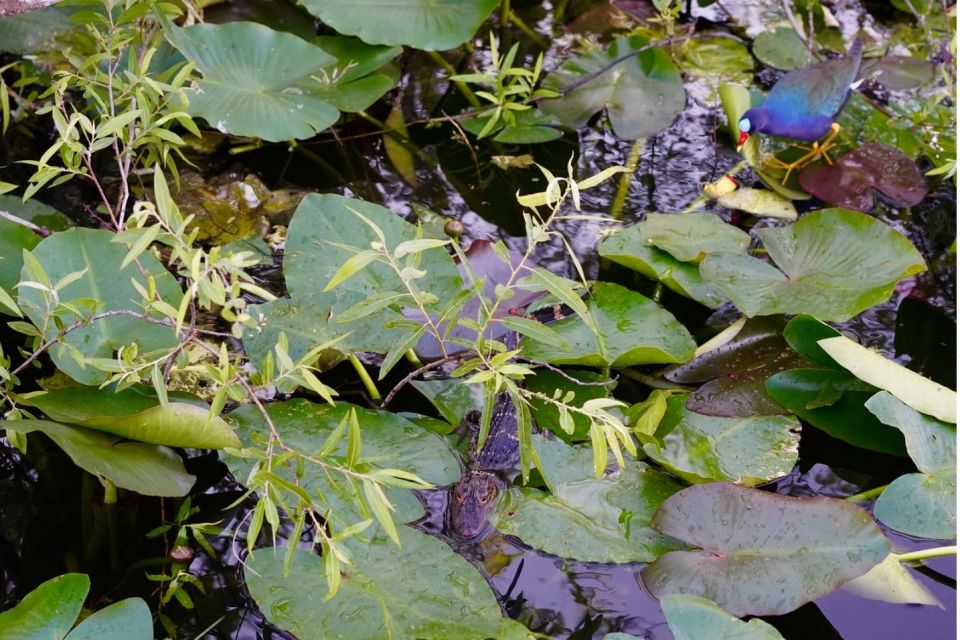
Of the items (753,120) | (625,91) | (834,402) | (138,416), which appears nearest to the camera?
(138,416)

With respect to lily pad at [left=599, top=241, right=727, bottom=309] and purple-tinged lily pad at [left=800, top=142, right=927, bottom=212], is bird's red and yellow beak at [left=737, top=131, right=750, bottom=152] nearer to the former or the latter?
purple-tinged lily pad at [left=800, top=142, right=927, bottom=212]

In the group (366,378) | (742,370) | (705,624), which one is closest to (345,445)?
(366,378)

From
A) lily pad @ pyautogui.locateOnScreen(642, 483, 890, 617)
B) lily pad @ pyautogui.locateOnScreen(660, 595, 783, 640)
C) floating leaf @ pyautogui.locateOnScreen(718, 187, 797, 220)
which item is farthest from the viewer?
floating leaf @ pyautogui.locateOnScreen(718, 187, 797, 220)

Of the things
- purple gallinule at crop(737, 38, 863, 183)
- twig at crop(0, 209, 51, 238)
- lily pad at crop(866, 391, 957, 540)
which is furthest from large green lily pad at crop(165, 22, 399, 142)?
lily pad at crop(866, 391, 957, 540)

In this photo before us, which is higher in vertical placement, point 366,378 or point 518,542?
point 366,378

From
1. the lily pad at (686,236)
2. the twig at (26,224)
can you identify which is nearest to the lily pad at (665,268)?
the lily pad at (686,236)

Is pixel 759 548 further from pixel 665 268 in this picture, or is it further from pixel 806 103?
pixel 806 103

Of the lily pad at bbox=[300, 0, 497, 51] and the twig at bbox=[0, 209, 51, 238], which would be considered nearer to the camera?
the twig at bbox=[0, 209, 51, 238]
